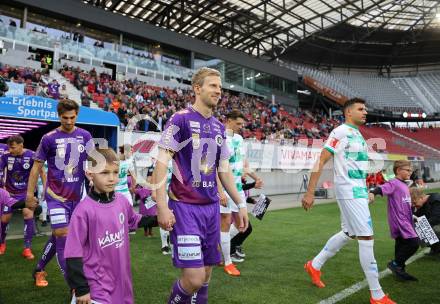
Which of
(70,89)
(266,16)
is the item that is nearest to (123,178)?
(70,89)

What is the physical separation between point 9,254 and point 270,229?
19.8ft

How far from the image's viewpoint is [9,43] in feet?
71.7

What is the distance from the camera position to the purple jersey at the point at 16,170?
664 cm

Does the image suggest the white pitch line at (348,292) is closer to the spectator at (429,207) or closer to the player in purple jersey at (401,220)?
the player in purple jersey at (401,220)

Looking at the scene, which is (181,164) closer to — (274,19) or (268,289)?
(268,289)

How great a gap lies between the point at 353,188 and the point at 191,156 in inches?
89.4

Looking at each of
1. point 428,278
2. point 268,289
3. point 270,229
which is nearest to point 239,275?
point 268,289

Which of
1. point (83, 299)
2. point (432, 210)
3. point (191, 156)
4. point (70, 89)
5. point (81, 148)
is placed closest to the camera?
point (83, 299)

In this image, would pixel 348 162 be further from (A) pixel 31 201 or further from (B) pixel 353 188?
(A) pixel 31 201

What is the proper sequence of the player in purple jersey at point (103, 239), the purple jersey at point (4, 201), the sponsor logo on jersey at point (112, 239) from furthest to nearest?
the purple jersey at point (4, 201) < the sponsor logo on jersey at point (112, 239) < the player in purple jersey at point (103, 239)

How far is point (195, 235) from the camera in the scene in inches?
114

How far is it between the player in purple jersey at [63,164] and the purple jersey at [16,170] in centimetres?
263

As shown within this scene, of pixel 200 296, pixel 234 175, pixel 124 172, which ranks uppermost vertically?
pixel 234 175

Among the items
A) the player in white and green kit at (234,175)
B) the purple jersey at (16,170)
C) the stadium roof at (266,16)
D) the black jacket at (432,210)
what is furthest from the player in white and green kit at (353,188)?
the stadium roof at (266,16)
